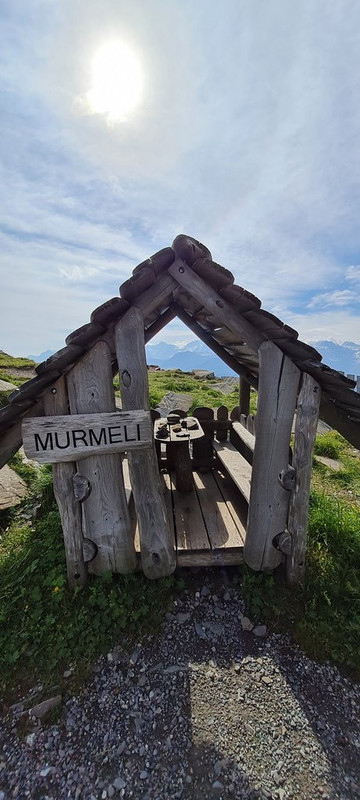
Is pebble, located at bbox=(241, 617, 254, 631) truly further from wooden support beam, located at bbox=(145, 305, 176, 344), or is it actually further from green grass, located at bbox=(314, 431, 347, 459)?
green grass, located at bbox=(314, 431, 347, 459)

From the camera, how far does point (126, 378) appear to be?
2852mm

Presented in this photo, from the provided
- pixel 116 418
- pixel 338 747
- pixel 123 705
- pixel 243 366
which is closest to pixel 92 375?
pixel 116 418

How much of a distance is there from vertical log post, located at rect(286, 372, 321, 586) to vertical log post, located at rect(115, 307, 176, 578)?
1334 mm

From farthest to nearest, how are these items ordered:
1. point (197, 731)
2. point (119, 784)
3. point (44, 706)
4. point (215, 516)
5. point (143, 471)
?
point (215, 516) → point (143, 471) → point (44, 706) → point (197, 731) → point (119, 784)

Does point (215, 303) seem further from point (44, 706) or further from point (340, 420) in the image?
point (44, 706)

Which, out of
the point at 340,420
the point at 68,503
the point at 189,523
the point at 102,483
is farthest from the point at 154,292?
the point at 189,523

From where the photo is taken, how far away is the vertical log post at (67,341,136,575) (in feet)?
9.18

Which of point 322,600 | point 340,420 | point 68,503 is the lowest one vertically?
point 322,600

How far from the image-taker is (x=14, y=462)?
6336 mm

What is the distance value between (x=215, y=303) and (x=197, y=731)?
11.4 feet

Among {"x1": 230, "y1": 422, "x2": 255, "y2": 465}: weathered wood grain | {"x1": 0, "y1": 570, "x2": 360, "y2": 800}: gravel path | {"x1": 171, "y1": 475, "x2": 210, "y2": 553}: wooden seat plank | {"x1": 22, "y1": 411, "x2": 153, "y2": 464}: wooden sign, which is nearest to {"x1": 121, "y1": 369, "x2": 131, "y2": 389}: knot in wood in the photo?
{"x1": 22, "y1": 411, "x2": 153, "y2": 464}: wooden sign

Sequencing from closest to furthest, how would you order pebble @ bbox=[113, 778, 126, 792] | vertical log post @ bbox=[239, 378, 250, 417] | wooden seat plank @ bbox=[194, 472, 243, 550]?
pebble @ bbox=[113, 778, 126, 792]
wooden seat plank @ bbox=[194, 472, 243, 550]
vertical log post @ bbox=[239, 378, 250, 417]

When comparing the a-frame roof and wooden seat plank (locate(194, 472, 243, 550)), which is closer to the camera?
the a-frame roof

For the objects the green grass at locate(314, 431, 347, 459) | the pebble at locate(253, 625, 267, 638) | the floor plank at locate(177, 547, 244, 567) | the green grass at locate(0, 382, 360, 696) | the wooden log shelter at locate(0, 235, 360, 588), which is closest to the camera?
the wooden log shelter at locate(0, 235, 360, 588)
